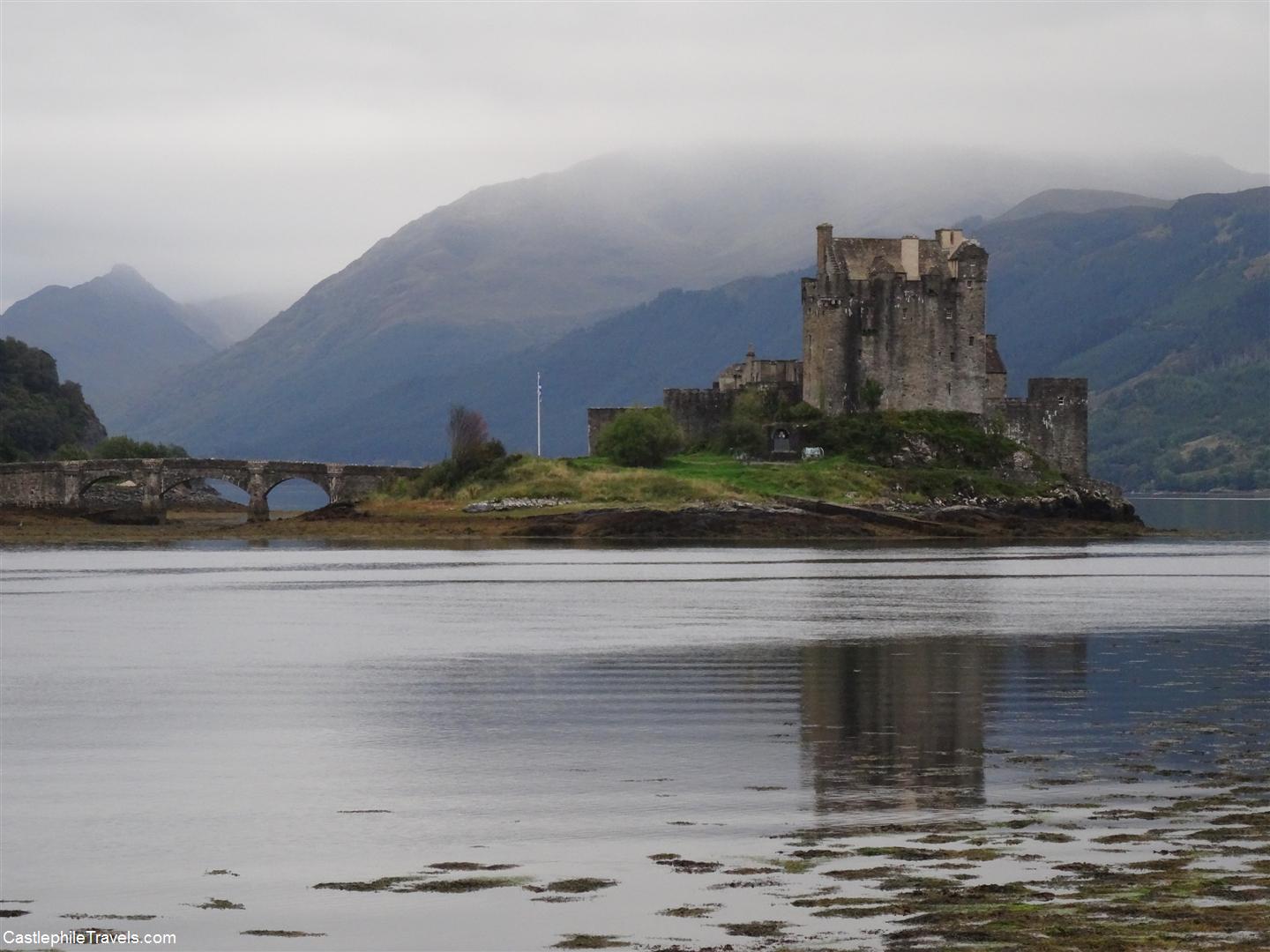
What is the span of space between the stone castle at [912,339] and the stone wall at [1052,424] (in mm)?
40

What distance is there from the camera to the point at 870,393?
90.3 metres

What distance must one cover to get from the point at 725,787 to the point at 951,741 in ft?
13.5

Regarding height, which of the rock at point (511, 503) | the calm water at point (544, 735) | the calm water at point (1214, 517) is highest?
the rock at point (511, 503)

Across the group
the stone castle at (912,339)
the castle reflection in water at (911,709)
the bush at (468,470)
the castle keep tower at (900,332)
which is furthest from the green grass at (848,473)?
the castle reflection in water at (911,709)

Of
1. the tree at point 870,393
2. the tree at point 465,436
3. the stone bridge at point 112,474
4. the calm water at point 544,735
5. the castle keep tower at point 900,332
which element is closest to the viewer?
the calm water at point 544,735

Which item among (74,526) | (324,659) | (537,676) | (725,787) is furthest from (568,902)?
(74,526)

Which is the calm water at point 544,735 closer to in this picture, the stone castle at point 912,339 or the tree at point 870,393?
the tree at point 870,393

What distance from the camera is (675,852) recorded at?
56.1ft

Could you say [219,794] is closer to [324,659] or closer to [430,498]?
[324,659]

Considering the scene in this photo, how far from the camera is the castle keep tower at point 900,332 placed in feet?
295

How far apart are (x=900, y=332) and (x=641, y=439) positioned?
12280 mm

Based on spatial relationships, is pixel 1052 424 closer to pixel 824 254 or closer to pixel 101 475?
pixel 824 254

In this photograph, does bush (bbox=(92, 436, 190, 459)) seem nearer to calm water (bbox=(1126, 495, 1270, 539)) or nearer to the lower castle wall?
the lower castle wall

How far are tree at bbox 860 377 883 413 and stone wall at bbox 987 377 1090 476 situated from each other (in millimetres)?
5597
